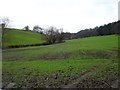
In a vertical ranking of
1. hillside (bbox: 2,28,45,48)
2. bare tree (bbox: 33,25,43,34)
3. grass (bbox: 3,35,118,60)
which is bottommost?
grass (bbox: 3,35,118,60)

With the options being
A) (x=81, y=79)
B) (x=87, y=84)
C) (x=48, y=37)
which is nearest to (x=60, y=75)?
(x=81, y=79)

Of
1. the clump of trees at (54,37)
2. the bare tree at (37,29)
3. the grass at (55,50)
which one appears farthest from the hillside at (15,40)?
the bare tree at (37,29)

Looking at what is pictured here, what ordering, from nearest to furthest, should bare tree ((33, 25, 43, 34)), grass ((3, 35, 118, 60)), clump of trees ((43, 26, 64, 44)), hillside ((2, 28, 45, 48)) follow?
grass ((3, 35, 118, 60)) < hillside ((2, 28, 45, 48)) < clump of trees ((43, 26, 64, 44)) < bare tree ((33, 25, 43, 34))

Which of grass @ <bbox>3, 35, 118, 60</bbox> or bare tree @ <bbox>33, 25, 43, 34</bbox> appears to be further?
bare tree @ <bbox>33, 25, 43, 34</bbox>

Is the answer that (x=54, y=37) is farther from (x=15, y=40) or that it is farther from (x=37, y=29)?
(x=37, y=29)

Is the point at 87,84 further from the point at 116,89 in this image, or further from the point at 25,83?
the point at 25,83

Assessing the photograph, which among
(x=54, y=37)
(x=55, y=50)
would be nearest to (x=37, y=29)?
(x=54, y=37)

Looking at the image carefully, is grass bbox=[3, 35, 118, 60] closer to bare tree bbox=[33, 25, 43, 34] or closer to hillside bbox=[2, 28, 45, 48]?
hillside bbox=[2, 28, 45, 48]

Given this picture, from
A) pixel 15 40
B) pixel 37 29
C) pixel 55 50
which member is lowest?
pixel 55 50

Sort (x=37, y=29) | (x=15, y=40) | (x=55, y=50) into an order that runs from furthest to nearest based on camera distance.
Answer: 1. (x=37, y=29)
2. (x=15, y=40)
3. (x=55, y=50)

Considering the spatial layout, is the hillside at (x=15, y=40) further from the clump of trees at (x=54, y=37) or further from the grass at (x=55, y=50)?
the grass at (x=55, y=50)

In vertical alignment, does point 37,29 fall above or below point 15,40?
above

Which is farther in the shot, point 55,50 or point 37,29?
point 37,29

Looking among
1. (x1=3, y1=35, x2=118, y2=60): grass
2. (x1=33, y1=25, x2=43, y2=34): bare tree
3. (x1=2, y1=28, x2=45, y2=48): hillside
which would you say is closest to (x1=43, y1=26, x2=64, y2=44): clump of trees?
(x1=2, y1=28, x2=45, y2=48): hillside
